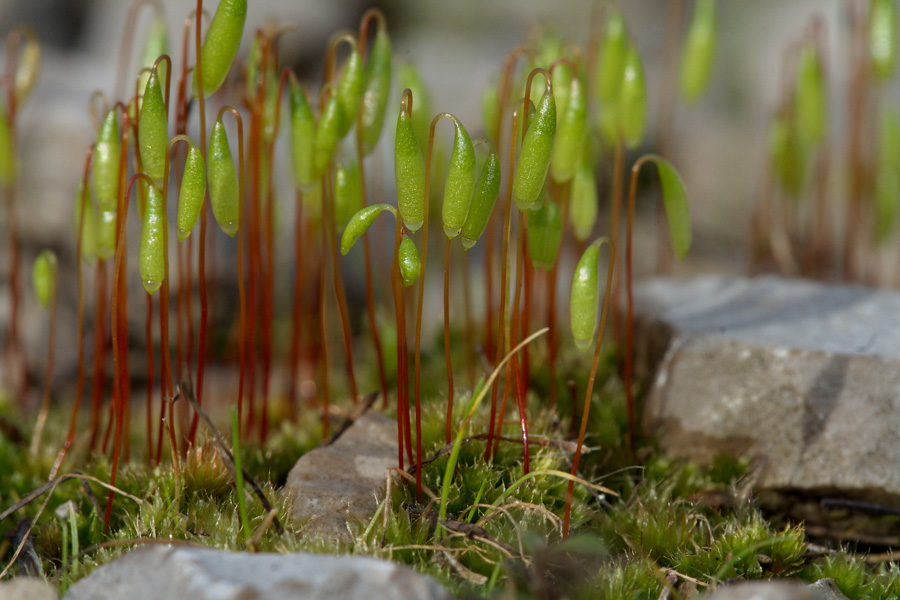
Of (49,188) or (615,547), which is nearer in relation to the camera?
(615,547)

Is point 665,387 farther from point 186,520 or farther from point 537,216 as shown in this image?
point 186,520

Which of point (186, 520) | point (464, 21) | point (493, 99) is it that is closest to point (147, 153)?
point (186, 520)

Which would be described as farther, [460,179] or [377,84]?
[377,84]

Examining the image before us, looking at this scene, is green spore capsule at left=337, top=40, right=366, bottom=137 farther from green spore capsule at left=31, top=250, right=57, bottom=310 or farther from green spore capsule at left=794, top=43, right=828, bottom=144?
green spore capsule at left=794, top=43, right=828, bottom=144

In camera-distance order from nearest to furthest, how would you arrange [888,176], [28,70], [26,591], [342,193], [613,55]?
[26,591] < [342,193] < [613,55] < [28,70] < [888,176]

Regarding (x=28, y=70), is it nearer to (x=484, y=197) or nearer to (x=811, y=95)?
(x=484, y=197)

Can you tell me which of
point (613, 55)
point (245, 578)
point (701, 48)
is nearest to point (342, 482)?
point (245, 578)
